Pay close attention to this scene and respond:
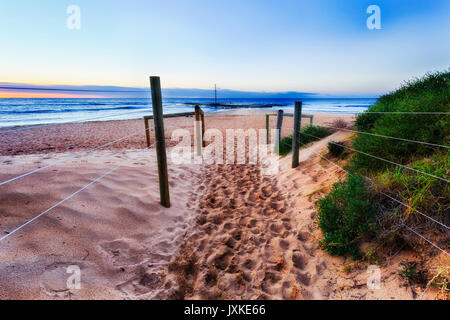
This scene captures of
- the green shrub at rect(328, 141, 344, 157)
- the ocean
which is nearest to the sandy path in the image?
the green shrub at rect(328, 141, 344, 157)

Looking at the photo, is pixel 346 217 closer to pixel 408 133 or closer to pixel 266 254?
pixel 266 254

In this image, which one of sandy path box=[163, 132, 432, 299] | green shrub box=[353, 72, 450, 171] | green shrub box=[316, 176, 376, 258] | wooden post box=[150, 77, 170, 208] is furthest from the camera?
wooden post box=[150, 77, 170, 208]

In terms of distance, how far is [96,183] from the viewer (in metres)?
3.39

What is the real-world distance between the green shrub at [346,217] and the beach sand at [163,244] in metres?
0.16

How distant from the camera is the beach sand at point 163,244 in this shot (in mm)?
1916

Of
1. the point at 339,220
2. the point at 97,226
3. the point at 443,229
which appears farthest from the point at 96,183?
the point at 443,229

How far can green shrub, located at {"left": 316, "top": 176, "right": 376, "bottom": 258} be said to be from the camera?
233cm

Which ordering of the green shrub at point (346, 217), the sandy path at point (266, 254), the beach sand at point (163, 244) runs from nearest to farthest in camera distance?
the beach sand at point (163, 244) → the sandy path at point (266, 254) → the green shrub at point (346, 217)

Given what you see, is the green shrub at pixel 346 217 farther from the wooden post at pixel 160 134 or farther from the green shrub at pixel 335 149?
the wooden post at pixel 160 134

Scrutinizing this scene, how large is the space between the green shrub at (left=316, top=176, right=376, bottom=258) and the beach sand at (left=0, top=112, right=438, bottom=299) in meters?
0.16

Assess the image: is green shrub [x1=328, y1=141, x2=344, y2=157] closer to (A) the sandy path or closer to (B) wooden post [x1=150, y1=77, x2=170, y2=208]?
(A) the sandy path

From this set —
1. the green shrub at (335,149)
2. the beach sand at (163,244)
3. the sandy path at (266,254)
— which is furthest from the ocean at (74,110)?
the green shrub at (335,149)

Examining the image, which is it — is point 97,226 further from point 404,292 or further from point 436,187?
point 436,187

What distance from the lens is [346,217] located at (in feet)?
8.01
